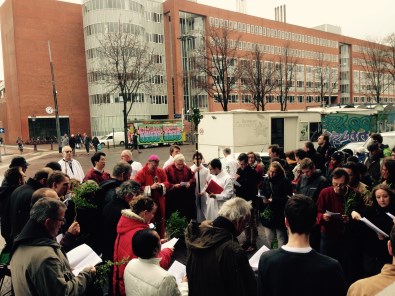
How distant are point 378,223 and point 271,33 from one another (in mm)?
74341

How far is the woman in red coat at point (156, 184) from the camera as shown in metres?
6.39

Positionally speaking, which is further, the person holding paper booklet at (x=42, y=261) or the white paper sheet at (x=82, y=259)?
the white paper sheet at (x=82, y=259)

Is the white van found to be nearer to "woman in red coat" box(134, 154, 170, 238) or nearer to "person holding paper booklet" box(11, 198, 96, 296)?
"woman in red coat" box(134, 154, 170, 238)

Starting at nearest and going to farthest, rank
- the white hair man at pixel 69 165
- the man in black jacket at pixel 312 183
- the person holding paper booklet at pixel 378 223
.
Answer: the person holding paper booklet at pixel 378 223 < the man in black jacket at pixel 312 183 < the white hair man at pixel 69 165

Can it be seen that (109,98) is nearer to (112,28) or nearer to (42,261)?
(112,28)

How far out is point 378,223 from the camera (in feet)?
12.7

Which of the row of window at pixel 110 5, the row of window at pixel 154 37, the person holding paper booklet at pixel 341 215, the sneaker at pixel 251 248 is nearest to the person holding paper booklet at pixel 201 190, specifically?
the sneaker at pixel 251 248

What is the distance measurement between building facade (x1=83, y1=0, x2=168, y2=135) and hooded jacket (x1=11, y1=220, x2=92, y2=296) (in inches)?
1905

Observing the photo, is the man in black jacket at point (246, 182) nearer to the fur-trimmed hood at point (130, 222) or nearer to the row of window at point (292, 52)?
the fur-trimmed hood at point (130, 222)

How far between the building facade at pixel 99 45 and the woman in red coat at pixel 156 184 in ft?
Answer: 146

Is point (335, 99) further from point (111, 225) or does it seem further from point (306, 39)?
point (111, 225)

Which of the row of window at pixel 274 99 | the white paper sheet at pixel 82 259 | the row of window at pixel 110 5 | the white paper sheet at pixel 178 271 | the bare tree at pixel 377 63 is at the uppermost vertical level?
the row of window at pixel 110 5

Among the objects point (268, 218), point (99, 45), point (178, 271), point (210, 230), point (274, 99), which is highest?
point (99, 45)

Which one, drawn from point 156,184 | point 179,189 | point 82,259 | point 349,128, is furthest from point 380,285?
point 349,128
